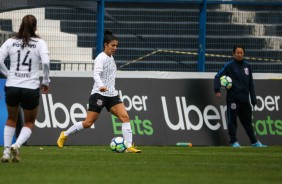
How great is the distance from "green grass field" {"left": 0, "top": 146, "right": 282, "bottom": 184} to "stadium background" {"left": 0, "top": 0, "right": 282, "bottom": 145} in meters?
4.05

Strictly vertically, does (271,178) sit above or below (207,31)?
below

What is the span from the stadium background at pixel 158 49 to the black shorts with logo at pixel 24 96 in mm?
7029

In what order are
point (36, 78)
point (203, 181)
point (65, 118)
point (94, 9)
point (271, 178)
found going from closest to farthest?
point (203, 181) < point (271, 178) < point (36, 78) < point (65, 118) < point (94, 9)

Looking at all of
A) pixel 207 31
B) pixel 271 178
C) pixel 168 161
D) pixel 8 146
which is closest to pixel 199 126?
pixel 207 31

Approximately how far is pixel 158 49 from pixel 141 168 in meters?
10.5

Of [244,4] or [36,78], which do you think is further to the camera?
[244,4]

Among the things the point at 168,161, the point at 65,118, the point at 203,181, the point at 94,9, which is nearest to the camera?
the point at 203,181

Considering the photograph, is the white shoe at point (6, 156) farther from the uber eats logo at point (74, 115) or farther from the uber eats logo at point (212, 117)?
the uber eats logo at point (212, 117)

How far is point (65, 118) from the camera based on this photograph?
69.8ft

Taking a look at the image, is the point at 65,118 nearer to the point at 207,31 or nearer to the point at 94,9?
the point at 94,9

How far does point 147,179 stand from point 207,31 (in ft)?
42.2

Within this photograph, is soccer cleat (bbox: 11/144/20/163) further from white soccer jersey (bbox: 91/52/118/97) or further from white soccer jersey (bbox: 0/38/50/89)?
white soccer jersey (bbox: 91/52/118/97)

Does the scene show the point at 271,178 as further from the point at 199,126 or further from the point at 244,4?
the point at 244,4

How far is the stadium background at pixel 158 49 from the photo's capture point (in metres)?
21.6
